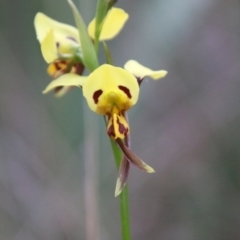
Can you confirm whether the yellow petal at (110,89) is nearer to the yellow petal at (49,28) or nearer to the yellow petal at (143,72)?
the yellow petal at (143,72)

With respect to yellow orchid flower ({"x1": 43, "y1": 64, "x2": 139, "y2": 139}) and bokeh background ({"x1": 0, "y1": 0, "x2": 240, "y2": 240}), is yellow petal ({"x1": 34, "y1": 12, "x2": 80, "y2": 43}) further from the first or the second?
bokeh background ({"x1": 0, "y1": 0, "x2": 240, "y2": 240})

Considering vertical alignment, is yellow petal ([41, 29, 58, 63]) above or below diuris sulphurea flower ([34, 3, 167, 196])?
above

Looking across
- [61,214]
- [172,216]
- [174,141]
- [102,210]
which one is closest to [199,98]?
[174,141]

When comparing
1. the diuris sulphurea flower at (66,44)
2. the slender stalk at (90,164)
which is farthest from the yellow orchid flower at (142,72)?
the slender stalk at (90,164)

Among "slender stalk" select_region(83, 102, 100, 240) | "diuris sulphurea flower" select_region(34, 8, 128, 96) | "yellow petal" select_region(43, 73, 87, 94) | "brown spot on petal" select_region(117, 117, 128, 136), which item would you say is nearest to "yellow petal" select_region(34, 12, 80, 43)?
"diuris sulphurea flower" select_region(34, 8, 128, 96)

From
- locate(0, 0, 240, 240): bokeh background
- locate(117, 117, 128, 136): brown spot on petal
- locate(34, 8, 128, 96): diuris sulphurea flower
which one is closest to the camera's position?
locate(117, 117, 128, 136): brown spot on petal

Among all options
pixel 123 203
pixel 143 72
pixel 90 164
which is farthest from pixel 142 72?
pixel 90 164

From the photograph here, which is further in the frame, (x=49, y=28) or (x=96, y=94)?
(x=49, y=28)

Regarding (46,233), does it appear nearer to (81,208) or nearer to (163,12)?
(81,208)

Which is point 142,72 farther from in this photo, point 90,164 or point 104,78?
point 90,164
